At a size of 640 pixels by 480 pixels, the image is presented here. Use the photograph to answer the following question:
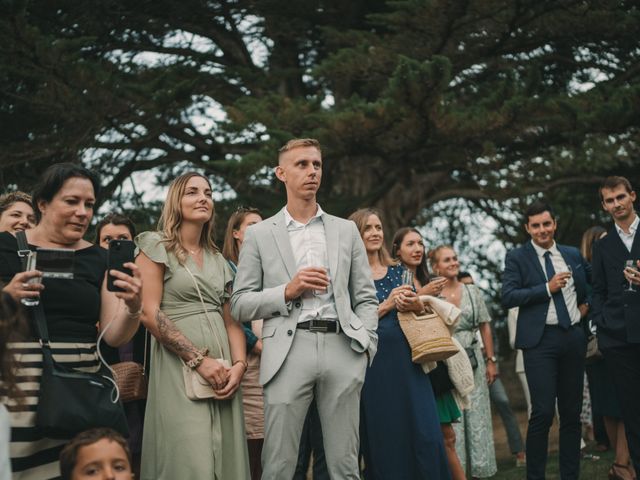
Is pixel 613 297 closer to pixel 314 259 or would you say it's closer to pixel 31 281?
pixel 314 259

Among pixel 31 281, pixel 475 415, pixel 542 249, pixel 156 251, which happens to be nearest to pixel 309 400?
pixel 156 251

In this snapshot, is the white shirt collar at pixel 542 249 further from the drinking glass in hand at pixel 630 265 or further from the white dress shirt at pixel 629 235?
the drinking glass in hand at pixel 630 265

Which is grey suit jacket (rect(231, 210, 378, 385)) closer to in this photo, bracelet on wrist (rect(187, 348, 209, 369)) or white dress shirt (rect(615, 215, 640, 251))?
bracelet on wrist (rect(187, 348, 209, 369))

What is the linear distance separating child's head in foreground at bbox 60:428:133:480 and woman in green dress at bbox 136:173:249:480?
32.5 inches

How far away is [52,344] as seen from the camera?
3.71 metres

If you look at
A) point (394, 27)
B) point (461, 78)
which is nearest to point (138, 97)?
point (394, 27)

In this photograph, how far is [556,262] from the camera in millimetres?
7008

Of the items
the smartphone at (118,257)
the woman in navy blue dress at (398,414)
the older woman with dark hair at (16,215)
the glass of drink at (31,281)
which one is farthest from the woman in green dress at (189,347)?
the woman in navy blue dress at (398,414)

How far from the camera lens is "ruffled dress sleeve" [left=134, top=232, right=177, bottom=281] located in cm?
466

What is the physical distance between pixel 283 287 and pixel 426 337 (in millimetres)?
1960

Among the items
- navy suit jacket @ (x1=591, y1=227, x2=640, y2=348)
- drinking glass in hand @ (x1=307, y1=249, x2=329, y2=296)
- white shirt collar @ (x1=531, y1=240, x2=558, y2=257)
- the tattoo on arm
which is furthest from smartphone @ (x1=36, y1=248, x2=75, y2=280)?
white shirt collar @ (x1=531, y1=240, x2=558, y2=257)

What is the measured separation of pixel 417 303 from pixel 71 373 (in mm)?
3114

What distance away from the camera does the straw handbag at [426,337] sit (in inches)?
234

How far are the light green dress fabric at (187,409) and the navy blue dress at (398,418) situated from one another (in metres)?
1.77
